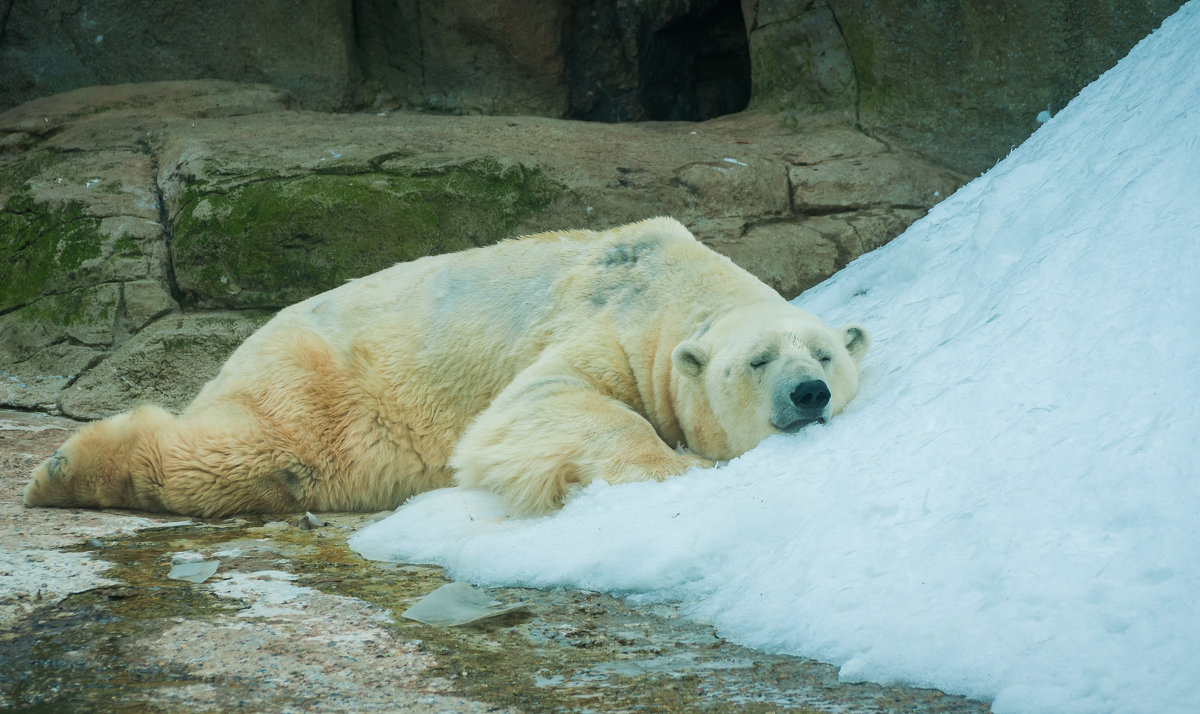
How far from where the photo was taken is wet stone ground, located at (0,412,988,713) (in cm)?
179

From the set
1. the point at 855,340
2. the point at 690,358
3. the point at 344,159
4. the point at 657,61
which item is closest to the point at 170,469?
the point at 690,358

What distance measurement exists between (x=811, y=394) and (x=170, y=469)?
7.83 ft

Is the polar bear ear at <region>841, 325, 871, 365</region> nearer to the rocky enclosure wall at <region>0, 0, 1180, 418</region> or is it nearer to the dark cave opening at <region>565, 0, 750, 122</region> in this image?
the rocky enclosure wall at <region>0, 0, 1180, 418</region>

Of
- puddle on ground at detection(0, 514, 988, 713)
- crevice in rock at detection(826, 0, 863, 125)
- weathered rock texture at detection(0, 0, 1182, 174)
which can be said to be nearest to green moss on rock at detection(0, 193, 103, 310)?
weathered rock texture at detection(0, 0, 1182, 174)

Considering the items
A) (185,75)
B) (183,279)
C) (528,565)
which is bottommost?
(528,565)

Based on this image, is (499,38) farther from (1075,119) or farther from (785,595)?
(785,595)

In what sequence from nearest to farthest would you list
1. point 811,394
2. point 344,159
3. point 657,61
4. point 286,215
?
point 811,394 → point 286,215 → point 344,159 → point 657,61

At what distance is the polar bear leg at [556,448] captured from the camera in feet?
10.6

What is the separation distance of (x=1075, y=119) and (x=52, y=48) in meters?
7.52

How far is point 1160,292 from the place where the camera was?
2.53 meters

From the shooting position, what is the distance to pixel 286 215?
228 inches

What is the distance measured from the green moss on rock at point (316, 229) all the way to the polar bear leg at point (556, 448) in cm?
251

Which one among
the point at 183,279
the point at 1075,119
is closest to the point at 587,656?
the point at 1075,119

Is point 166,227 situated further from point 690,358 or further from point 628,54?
point 628,54
